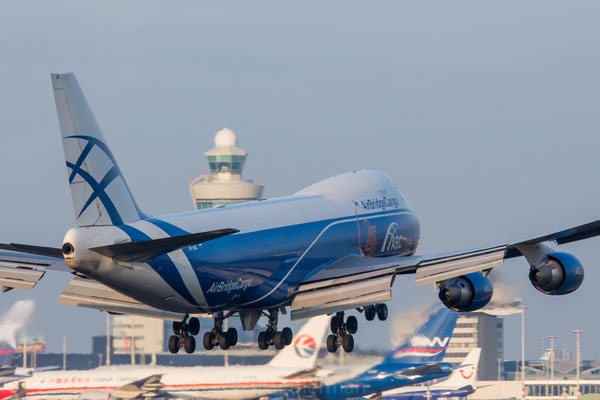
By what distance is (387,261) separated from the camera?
50.6m

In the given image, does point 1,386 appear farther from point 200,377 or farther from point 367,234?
point 367,234

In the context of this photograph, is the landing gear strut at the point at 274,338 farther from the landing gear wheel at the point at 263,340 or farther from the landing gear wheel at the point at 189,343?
the landing gear wheel at the point at 189,343

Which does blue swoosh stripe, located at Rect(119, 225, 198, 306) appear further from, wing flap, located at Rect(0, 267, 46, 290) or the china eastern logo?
the china eastern logo

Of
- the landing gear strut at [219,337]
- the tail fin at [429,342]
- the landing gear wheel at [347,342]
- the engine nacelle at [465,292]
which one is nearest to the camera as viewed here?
the landing gear strut at [219,337]

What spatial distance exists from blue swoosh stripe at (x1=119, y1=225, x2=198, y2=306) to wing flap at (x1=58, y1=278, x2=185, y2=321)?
4.11 meters

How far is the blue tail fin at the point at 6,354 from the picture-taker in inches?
3713

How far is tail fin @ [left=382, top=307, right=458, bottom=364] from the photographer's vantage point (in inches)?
3674

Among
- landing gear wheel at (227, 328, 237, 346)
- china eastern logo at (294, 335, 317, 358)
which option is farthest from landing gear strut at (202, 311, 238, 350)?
china eastern logo at (294, 335, 317, 358)

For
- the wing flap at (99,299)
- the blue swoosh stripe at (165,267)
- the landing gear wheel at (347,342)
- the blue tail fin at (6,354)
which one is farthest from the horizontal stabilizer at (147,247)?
the blue tail fin at (6,354)

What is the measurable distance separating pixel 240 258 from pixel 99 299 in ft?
18.4

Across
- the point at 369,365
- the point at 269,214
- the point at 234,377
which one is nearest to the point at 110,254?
the point at 269,214

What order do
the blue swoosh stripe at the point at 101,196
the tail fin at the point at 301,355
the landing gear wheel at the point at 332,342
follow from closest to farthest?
1. the blue swoosh stripe at the point at 101,196
2. the landing gear wheel at the point at 332,342
3. the tail fin at the point at 301,355

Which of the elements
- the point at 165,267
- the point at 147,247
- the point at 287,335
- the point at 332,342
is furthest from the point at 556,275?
the point at 147,247

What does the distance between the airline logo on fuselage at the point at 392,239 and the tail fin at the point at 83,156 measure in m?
17.9
